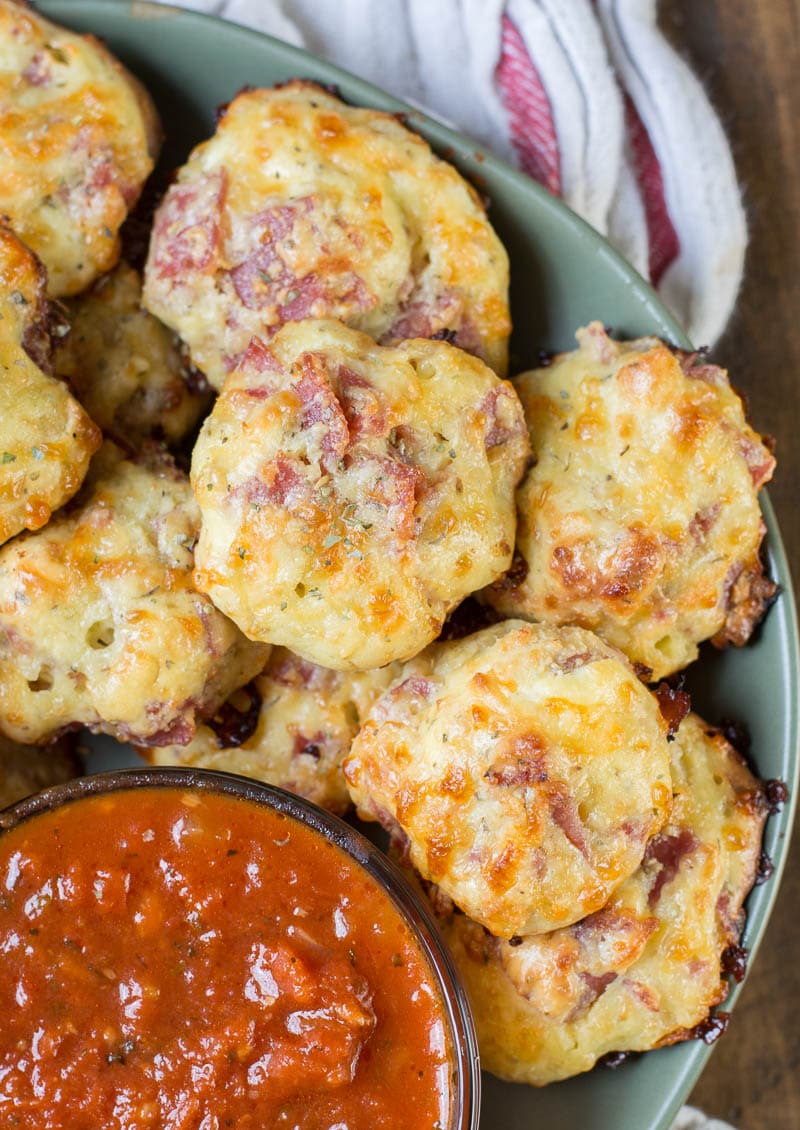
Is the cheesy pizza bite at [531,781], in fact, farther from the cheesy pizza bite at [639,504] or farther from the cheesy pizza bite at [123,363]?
the cheesy pizza bite at [123,363]

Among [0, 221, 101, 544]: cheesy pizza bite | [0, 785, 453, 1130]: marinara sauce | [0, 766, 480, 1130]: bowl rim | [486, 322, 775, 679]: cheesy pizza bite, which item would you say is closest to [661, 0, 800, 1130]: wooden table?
[486, 322, 775, 679]: cheesy pizza bite

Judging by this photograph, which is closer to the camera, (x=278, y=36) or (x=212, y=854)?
(x=212, y=854)

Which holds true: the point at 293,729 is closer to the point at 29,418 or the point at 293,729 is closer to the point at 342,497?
the point at 342,497

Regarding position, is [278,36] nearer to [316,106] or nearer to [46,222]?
[316,106]

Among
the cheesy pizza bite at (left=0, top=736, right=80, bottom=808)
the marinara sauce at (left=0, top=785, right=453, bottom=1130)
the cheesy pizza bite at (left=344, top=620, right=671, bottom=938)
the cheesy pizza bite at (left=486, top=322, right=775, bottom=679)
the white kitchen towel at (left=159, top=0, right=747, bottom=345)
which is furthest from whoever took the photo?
the white kitchen towel at (left=159, top=0, right=747, bottom=345)

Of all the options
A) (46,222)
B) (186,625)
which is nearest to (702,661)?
(186,625)

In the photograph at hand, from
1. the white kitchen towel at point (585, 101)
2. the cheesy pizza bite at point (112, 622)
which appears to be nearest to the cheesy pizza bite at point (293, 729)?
the cheesy pizza bite at point (112, 622)

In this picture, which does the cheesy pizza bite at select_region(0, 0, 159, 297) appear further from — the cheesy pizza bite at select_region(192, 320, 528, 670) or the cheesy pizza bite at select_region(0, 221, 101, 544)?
the cheesy pizza bite at select_region(192, 320, 528, 670)
